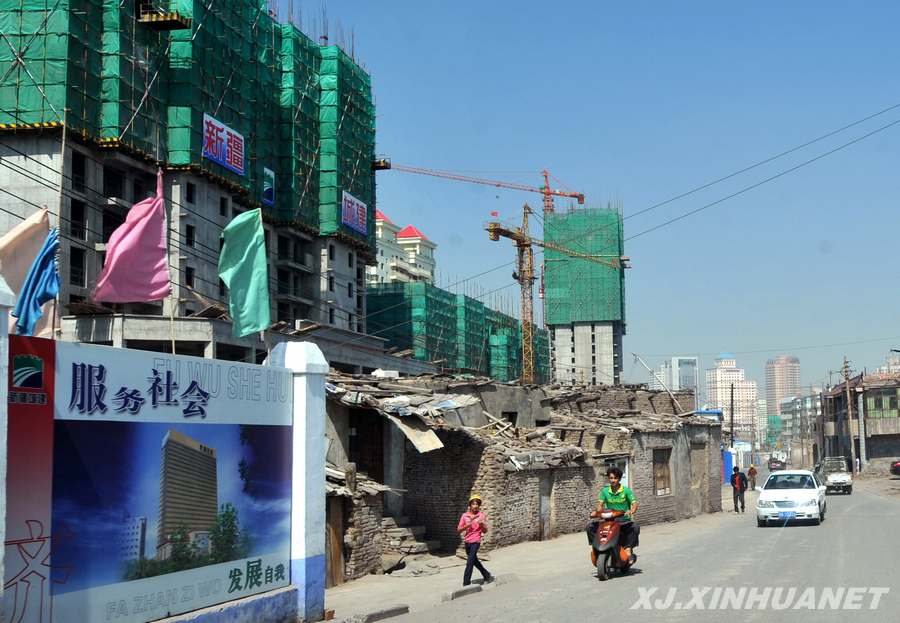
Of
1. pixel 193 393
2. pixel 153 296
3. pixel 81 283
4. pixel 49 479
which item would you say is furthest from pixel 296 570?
pixel 81 283

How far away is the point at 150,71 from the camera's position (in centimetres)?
4469

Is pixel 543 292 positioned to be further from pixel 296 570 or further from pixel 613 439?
pixel 296 570

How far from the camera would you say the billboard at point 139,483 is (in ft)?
24.1

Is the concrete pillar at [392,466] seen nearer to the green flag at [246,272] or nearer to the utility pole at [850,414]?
the green flag at [246,272]

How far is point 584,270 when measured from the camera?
121m

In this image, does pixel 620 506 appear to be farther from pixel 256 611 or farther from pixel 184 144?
pixel 184 144

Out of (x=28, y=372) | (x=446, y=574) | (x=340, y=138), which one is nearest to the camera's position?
(x=28, y=372)

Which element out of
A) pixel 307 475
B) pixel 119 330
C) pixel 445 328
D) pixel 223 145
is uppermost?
pixel 223 145

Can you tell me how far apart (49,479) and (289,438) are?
388 centimetres

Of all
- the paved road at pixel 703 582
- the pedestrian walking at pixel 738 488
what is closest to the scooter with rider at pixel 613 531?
the paved road at pixel 703 582

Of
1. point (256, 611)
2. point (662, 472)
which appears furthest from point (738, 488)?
point (256, 611)

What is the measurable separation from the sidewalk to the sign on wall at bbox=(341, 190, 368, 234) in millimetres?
43904

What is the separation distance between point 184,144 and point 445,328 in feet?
155

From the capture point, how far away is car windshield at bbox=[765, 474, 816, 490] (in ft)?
75.5
